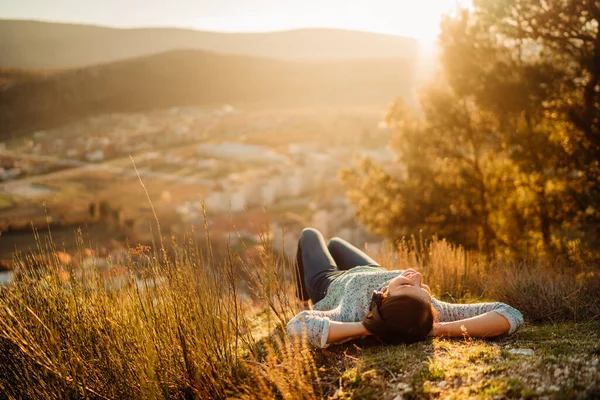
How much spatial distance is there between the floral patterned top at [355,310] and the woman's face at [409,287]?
10.8 inches

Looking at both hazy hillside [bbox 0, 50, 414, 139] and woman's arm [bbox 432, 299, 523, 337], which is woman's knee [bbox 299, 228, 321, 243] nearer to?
woman's arm [bbox 432, 299, 523, 337]

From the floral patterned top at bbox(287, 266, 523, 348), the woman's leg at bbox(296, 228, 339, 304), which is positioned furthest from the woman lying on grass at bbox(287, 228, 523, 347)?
the woman's leg at bbox(296, 228, 339, 304)

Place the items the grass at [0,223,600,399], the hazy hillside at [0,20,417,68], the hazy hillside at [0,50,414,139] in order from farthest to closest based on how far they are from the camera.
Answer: the hazy hillside at [0,50,414,139] → the hazy hillside at [0,20,417,68] → the grass at [0,223,600,399]

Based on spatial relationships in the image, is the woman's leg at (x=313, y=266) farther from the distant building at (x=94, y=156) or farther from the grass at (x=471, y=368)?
the distant building at (x=94, y=156)

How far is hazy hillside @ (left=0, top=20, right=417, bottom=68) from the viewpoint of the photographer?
49.7ft

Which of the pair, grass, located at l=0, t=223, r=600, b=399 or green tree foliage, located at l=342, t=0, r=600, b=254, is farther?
green tree foliage, located at l=342, t=0, r=600, b=254

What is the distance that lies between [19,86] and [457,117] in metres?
15.0

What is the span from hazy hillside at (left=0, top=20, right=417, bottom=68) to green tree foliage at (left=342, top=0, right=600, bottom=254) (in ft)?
23.6

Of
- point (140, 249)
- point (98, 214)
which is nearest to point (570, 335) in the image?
point (140, 249)

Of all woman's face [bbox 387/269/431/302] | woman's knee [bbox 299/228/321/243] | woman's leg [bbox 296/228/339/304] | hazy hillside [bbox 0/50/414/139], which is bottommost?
woman's leg [bbox 296/228/339/304]

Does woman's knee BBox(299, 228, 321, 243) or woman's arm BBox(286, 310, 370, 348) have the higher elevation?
woman's knee BBox(299, 228, 321, 243)

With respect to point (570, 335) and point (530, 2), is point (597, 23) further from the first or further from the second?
point (570, 335)

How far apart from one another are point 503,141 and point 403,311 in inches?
350

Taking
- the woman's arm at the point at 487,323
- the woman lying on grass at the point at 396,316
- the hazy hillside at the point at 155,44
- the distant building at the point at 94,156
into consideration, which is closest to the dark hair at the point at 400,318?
the woman lying on grass at the point at 396,316
